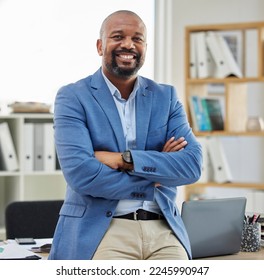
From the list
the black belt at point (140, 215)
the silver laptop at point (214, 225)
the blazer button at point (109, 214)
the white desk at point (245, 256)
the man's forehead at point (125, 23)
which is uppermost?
the man's forehead at point (125, 23)

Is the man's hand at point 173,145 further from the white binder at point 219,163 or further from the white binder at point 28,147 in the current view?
the white binder at point 219,163

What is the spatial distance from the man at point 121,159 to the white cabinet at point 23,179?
2.01 metres

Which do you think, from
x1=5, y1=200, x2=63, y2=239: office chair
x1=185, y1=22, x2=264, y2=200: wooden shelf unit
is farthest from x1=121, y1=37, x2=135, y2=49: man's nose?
x1=185, y1=22, x2=264, y2=200: wooden shelf unit

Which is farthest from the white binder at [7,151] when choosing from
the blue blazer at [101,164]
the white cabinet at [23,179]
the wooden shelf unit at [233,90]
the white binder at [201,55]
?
the blue blazer at [101,164]

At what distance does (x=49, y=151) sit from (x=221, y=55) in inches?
48.9

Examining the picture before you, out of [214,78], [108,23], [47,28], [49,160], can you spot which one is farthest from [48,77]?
[108,23]

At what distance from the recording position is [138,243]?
1.75m

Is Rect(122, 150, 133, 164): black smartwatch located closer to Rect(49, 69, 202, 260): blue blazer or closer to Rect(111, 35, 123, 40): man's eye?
Rect(49, 69, 202, 260): blue blazer

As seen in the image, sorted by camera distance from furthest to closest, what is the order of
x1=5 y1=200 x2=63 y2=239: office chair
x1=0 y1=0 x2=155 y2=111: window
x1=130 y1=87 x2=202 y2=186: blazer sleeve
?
x1=0 y1=0 x2=155 y2=111: window → x1=5 y1=200 x2=63 y2=239: office chair → x1=130 y1=87 x2=202 y2=186: blazer sleeve

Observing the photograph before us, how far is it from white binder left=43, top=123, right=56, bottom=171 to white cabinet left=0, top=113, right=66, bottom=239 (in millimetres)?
13

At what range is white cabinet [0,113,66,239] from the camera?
3.91 meters

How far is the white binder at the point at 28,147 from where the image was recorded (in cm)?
391
